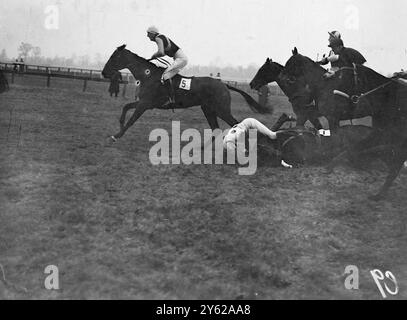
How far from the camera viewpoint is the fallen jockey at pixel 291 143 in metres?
8.23

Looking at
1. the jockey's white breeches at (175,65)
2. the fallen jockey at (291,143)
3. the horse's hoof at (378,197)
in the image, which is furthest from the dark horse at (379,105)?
the jockey's white breeches at (175,65)

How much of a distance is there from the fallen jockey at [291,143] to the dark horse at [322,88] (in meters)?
0.35

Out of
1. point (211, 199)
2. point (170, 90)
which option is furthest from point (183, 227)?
point (170, 90)

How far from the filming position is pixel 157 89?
9484 millimetres

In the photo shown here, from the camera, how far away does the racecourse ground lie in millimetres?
4457

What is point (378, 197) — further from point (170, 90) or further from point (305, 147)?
point (170, 90)

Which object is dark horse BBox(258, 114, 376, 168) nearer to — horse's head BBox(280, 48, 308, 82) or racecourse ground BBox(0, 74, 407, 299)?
racecourse ground BBox(0, 74, 407, 299)

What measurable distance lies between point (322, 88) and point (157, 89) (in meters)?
3.59

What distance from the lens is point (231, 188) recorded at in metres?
7.07

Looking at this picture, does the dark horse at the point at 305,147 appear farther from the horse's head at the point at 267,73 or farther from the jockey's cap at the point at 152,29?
the jockey's cap at the point at 152,29

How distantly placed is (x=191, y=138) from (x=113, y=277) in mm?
6551

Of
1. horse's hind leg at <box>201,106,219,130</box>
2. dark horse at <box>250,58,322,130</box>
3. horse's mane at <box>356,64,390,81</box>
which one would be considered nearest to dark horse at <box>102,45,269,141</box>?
horse's hind leg at <box>201,106,219,130</box>

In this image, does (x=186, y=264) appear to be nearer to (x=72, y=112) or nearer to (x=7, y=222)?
(x=7, y=222)
